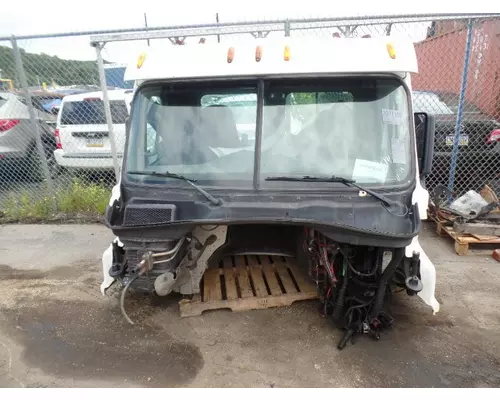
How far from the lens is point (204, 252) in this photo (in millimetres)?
3184

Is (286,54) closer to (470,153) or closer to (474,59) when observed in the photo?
(470,153)

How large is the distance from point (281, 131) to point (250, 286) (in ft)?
5.00

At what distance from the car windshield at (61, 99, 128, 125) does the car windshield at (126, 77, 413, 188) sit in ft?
13.0

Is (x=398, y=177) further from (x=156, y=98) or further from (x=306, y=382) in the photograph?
(x=156, y=98)

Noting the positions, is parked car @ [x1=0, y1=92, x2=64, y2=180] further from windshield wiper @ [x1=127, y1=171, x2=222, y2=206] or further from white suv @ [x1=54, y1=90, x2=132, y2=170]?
windshield wiper @ [x1=127, y1=171, x2=222, y2=206]

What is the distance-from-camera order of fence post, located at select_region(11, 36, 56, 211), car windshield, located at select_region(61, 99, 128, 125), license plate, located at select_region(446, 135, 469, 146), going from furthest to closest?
car windshield, located at select_region(61, 99, 128, 125) → license plate, located at select_region(446, 135, 469, 146) → fence post, located at select_region(11, 36, 56, 211)

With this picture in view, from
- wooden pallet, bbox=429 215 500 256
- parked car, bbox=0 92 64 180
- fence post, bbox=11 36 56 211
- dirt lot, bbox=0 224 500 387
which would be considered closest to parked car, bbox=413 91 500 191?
wooden pallet, bbox=429 215 500 256

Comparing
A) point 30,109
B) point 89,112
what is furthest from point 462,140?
point 30,109

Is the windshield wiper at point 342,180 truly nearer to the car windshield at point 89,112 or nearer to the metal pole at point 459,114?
the metal pole at point 459,114

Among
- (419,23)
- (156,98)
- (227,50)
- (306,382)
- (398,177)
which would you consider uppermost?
(419,23)

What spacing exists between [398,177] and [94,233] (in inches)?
165

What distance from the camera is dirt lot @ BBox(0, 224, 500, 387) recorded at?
2678 millimetres

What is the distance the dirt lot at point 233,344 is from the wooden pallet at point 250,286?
0.33ft

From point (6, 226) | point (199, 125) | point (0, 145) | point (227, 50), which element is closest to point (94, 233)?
point (6, 226)
